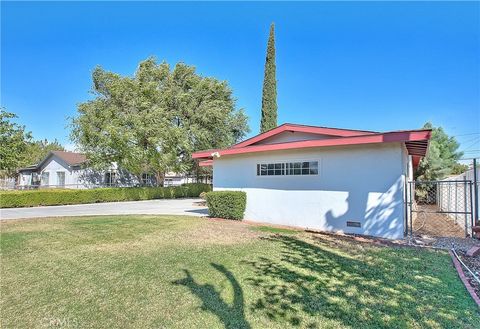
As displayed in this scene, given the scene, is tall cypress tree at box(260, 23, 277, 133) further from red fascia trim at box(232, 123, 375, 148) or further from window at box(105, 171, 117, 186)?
window at box(105, 171, 117, 186)

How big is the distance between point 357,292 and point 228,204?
23.3ft

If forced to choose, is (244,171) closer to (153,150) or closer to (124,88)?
(153,150)

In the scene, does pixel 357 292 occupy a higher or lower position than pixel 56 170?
lower

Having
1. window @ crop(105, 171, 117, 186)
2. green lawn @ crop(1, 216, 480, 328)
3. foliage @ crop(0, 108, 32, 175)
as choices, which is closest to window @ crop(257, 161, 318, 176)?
green lawn @ crop(1, 216, 480, 328)

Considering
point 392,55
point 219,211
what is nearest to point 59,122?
point 219,211

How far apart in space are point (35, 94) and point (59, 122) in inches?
203

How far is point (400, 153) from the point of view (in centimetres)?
777

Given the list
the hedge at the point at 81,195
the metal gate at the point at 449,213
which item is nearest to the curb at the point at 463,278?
the metal gate at the point at 449,213

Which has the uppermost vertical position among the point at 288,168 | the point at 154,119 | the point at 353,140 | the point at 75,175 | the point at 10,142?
the point at 154,119

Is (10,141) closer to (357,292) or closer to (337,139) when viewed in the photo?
(337,139)

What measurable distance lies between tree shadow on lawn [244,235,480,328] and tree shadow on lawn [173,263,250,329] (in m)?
0.24

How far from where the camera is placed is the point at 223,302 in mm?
3682

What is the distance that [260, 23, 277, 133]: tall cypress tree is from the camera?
19594mm
